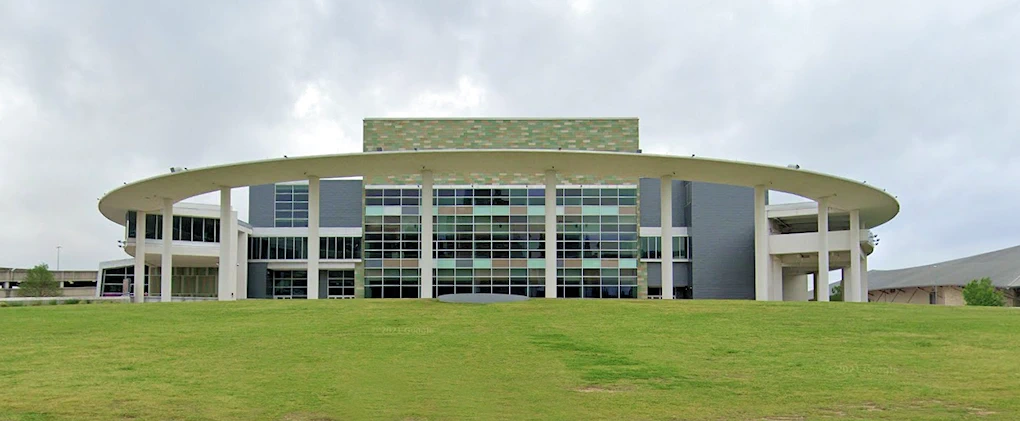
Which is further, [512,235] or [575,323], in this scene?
[512,235]

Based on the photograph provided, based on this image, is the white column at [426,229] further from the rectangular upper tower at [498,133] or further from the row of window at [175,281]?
the row of window at [175,281]

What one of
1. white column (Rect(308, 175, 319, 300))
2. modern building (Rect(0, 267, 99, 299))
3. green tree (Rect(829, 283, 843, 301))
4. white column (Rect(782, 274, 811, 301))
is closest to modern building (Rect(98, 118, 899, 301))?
white column (Rect(782, 274, 811, 301))

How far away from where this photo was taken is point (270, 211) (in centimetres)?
6600

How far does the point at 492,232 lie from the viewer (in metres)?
58.1

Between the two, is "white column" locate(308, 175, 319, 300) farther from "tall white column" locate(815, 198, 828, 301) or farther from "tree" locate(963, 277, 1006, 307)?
"tree" locate(963, 277, 1006, 307)

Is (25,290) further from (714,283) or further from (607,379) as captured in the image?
(607,379)

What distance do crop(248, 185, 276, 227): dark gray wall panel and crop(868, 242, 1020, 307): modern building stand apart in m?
54.5

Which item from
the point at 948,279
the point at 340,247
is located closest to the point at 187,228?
the point at 340,247

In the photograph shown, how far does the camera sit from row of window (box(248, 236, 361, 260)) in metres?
63.6

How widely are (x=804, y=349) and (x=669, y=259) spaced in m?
21.5

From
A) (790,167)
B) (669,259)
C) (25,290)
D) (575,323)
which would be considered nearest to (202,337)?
(575,323)

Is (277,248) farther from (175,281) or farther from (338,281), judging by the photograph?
(175,281)

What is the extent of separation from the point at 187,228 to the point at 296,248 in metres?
7.96

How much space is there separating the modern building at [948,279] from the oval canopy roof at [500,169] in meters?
36.6
